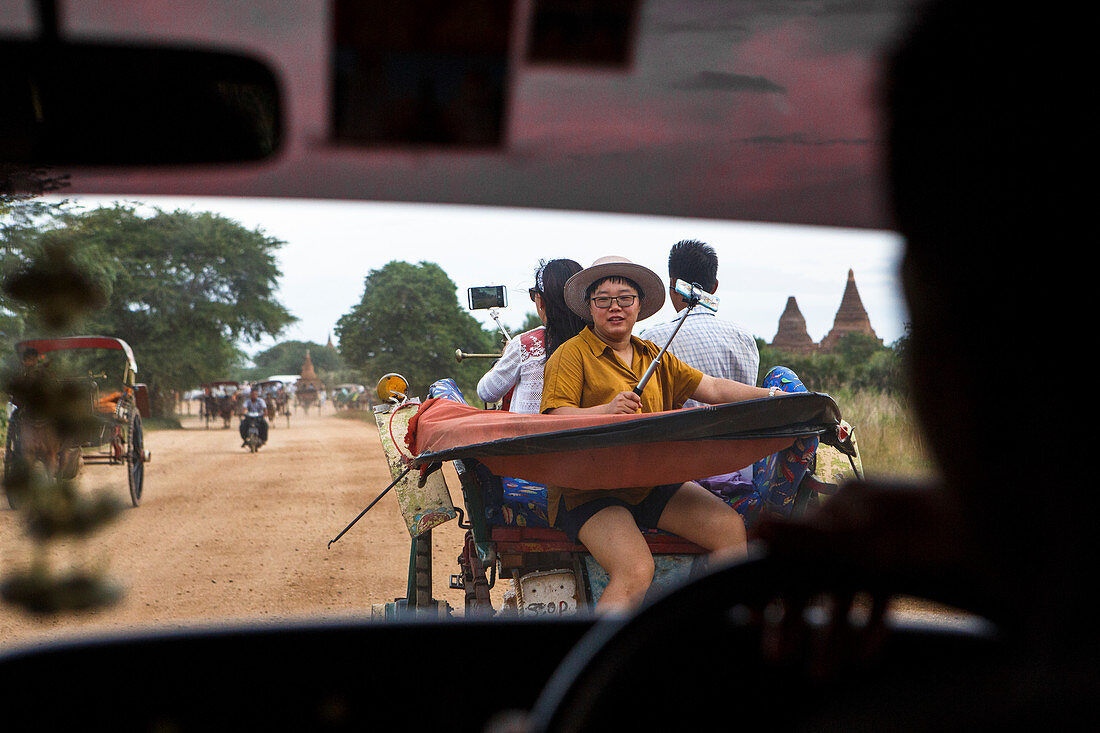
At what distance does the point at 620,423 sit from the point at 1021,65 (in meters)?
2.73

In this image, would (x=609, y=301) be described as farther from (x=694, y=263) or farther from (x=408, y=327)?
(x=408, y=327)

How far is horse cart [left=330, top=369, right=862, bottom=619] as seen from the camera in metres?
3.22

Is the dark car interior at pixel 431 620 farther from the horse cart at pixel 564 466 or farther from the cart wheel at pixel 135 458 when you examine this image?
the cart wheel at pixel 135 458

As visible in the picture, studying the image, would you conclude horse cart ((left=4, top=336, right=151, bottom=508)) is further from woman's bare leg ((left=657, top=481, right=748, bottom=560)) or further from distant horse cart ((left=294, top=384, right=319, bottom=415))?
distant horse cart ((left=294, top=384, right=319, bottom=415))

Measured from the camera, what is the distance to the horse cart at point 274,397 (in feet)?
81.5

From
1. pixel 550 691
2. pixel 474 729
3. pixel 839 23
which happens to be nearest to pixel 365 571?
pixel 839 23

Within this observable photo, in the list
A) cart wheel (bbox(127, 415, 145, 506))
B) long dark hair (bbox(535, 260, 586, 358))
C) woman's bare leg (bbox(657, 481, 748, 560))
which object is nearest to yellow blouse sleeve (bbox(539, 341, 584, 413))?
long dark hair (bbox(535, 260, 586, 358))

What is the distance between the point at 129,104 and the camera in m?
1.46

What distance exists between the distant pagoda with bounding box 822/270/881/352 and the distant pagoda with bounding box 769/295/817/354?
0.14 metres

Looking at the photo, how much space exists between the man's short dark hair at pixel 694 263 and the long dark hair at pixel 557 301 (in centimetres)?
41

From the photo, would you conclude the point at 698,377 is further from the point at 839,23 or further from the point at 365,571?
the point at 365,571

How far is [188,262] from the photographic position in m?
28.0

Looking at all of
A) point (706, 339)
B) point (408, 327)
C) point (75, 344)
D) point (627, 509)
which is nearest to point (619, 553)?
point (627, 509)

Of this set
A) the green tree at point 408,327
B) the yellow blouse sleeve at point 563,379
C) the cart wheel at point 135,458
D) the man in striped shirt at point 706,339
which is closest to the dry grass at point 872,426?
the man in striped shirt at point 706,339
